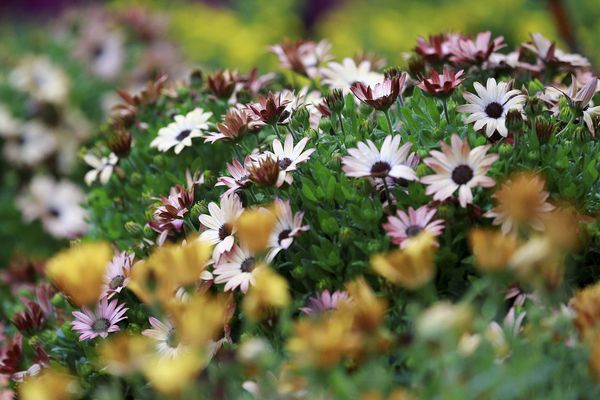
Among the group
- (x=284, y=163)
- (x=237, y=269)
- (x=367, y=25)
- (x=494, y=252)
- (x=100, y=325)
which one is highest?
(x=494, y=252)

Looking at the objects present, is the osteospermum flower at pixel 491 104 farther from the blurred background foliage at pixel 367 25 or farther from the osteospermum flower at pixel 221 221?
the blurred background foliage at pixel 367 25

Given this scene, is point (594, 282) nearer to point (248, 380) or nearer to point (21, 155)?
point (248, 380)

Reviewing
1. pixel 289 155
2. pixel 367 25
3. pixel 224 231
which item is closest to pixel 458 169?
pixel 289 155

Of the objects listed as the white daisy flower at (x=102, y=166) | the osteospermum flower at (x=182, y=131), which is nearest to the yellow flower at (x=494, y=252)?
the osteospermum flower at (x=182, y=131)

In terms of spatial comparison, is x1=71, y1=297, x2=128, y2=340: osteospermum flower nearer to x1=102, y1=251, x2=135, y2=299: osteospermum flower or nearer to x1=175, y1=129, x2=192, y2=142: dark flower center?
x1=102, y1=251, x2=135, y2=299: osteospermum flower

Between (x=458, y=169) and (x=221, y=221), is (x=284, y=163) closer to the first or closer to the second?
(x=221, y=221)
